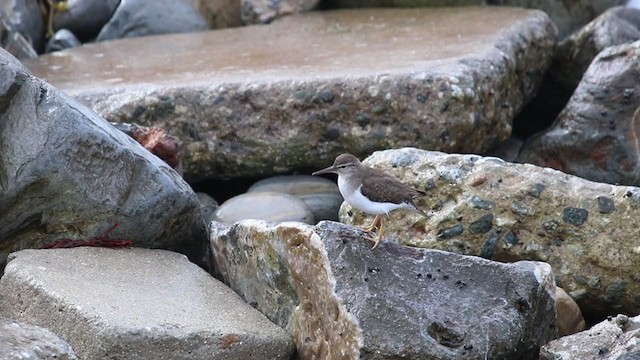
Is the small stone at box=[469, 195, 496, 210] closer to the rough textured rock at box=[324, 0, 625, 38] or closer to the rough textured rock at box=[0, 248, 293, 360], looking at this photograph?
the rough textured rock at box=[0, 248, 293, 360]

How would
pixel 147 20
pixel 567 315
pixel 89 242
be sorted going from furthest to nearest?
pixel 147 20 < pixel 89 242 < pixel 567 315

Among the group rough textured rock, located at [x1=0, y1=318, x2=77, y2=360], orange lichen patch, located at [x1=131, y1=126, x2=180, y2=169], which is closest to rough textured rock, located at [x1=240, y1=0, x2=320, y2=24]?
orange lichen patch, located at [x1=131, y1=126, x2=180, y2=169]

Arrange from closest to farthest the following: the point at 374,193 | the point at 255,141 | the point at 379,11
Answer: the point at 374,193
the point at 255,141
the point at 379,11

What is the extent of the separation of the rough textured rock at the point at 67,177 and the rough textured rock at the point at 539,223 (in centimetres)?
144

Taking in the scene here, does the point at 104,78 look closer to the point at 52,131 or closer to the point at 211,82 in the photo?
the point at 211,82

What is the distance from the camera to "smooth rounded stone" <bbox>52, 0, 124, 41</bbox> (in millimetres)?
11570

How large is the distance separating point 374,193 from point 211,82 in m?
2.69

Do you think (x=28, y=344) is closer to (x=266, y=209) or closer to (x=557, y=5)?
(x=266, y=209)

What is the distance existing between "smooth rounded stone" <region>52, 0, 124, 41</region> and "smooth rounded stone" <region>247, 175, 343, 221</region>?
3844mm

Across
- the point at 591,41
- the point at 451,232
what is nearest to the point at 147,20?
the point at 591,41

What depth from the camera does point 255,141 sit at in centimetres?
845

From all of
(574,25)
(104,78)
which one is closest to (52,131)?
(104,78)

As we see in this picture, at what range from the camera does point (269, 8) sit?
1138 cm

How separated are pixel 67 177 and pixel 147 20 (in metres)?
4.91
